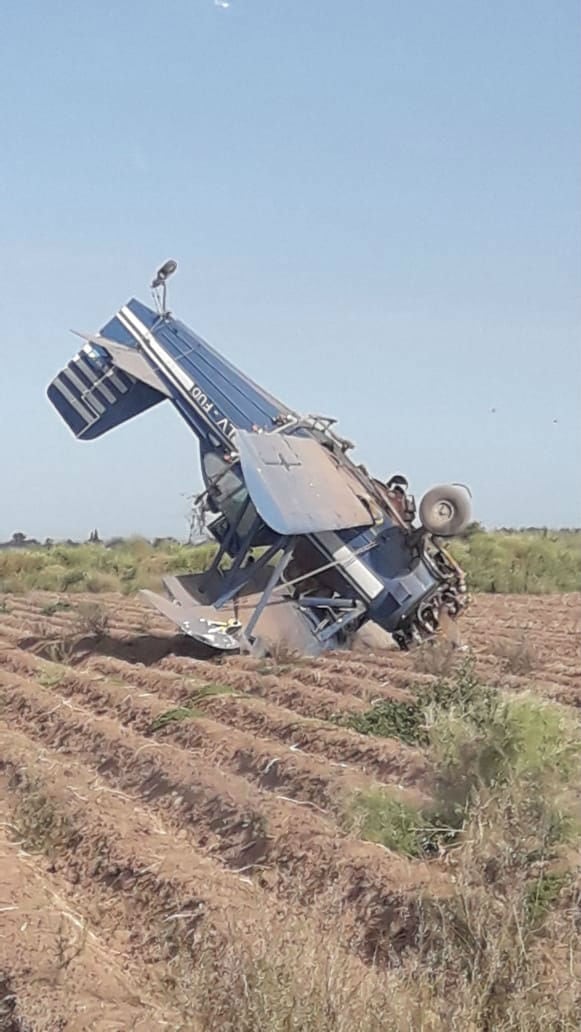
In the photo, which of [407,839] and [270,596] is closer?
[407,839]

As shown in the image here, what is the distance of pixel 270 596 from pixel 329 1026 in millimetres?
9839

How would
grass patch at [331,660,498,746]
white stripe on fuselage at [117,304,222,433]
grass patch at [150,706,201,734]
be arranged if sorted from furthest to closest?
white stripe on fuselage at [117,304,222,433] → grass patch at [150,706,201,734] → grass patch at [331,660,498,746]

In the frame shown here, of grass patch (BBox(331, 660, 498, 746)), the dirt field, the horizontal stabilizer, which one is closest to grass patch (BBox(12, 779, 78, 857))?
the dirt field

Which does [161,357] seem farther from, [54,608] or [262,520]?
[54,608]

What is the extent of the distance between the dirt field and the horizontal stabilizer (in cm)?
311

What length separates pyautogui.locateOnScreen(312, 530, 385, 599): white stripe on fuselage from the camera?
48.5ft

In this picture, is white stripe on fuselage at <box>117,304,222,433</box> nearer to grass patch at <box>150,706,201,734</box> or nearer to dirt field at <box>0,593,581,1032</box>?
dirt field at <box>0,593,581,1032</box>

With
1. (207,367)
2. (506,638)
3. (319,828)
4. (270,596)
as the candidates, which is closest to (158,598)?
(270,596)

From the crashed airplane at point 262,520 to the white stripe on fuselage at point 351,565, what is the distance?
1 cm

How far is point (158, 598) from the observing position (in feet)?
45.8

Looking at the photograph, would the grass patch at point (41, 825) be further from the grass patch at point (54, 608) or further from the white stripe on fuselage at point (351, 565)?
the grass patch at point (54, 608)

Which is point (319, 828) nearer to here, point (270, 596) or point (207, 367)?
point (270, 596)

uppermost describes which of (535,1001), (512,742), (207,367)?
(207,367)

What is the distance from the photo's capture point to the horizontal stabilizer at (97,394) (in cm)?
1585
